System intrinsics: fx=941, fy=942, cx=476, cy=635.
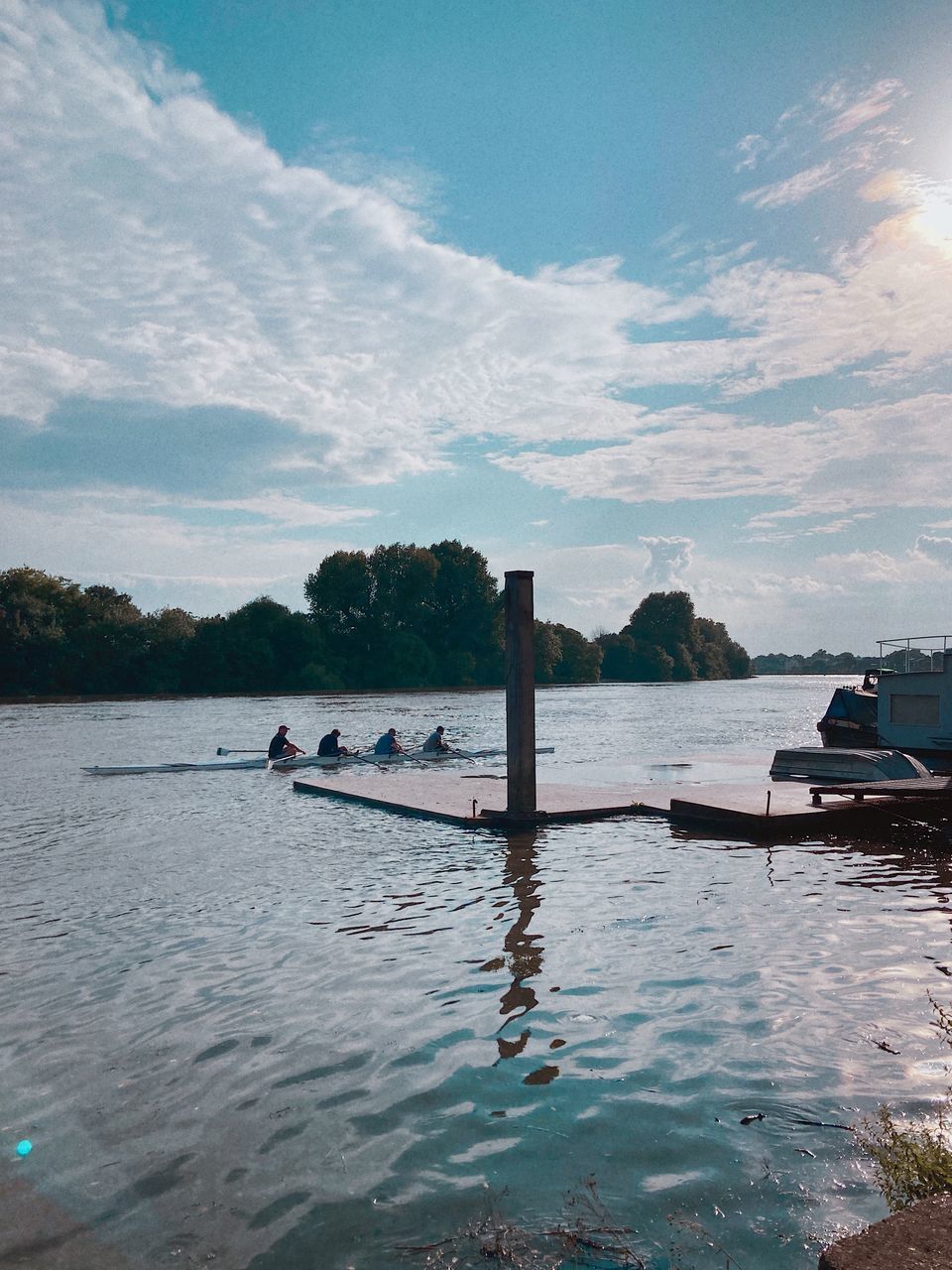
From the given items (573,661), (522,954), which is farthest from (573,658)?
(522,954)

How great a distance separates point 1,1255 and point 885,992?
5.76 m

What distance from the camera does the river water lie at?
4203 mm

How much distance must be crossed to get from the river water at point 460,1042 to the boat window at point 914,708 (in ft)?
38.9

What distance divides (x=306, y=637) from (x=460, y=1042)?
95.6 meters

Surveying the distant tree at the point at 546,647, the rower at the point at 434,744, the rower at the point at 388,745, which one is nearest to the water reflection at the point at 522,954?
the rower at the point at 388,745

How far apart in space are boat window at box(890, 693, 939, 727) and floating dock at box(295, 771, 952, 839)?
769cm

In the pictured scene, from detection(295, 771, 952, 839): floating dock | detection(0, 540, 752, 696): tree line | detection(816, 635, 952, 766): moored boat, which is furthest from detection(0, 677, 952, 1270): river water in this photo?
detection(0, 540, 752, 696): tree line

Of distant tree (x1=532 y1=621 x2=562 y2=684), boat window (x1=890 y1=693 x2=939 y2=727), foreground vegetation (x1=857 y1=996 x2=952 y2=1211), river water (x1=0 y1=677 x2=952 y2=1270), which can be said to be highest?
distant tree (x1=532 y1=621 x2=562 y2=684)

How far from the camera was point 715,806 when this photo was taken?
1418 cm

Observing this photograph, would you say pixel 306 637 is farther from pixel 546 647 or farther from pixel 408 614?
pixel 546 647

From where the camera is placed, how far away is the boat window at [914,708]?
915 inches

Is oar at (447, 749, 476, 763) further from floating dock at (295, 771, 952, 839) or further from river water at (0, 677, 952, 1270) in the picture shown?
river water at (0, 677, 952, 1270)

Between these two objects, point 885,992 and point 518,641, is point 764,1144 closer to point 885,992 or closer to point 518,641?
point 885,992

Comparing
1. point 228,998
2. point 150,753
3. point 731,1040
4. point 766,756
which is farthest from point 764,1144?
point 150,753
